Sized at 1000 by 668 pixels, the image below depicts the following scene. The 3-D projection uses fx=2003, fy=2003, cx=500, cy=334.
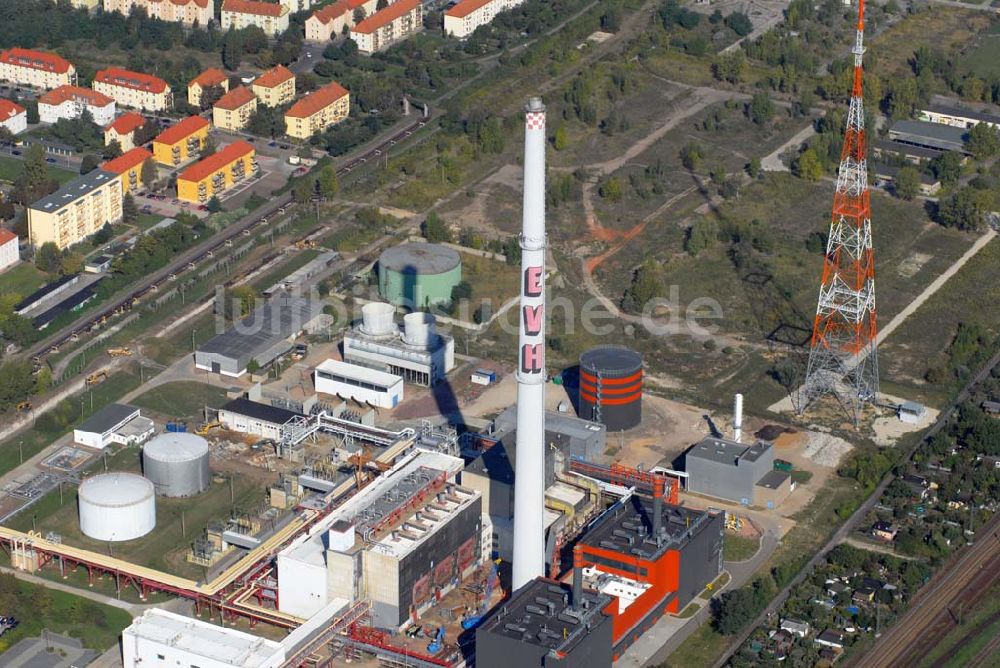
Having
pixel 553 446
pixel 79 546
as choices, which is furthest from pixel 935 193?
pixel 79 546

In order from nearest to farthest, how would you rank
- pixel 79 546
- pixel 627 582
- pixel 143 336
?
pixel 627 582, pixel 79 546, pixel 143 336

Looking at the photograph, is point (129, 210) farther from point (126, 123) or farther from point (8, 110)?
point (8, 110)

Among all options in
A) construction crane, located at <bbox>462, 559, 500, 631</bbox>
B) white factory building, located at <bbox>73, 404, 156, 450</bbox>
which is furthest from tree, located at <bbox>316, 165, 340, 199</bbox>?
construction crane, located at <bbox>462, 559, 500, 631</bbox>

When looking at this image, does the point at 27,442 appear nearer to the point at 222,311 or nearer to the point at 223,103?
the point at 222,311

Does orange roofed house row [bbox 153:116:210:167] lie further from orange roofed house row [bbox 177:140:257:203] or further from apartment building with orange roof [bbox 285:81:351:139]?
apartment building with orange roof [bbox 285:81:351:139]

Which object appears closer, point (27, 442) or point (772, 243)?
point (27, 442)

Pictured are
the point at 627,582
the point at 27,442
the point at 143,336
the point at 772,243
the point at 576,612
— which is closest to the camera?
the point at 576,612

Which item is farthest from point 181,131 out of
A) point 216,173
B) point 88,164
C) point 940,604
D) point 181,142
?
point 940,604

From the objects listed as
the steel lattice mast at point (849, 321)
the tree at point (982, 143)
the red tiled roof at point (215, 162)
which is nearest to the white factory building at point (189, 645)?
the steel lattice mast at point (849, 321)
